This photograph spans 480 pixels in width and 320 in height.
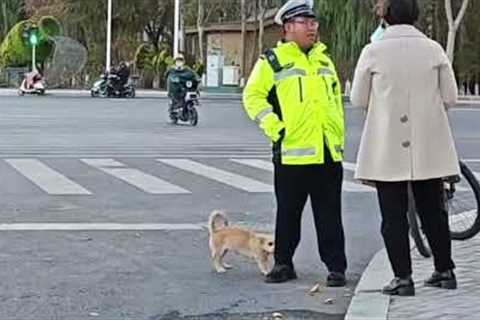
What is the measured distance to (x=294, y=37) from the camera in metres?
7.48

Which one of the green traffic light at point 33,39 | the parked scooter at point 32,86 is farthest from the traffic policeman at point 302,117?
the green traffic light at point 33,39

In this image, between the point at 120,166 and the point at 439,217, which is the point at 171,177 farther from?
the point at 439,217

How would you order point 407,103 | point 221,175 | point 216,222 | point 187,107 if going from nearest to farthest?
1. point 407,103
2. point 216,222
3. point 221,175
4. point 187,107

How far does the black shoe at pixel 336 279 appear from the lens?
7695 millimetres

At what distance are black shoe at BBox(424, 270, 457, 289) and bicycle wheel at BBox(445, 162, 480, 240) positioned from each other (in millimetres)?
1410

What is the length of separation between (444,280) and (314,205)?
3.49 feet

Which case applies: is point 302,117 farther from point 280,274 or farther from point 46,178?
point 46,178

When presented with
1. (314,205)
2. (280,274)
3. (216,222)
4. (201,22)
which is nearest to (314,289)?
(280,274)

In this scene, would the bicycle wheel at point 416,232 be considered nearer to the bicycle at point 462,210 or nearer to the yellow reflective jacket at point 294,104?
the bicycle at point 462,210

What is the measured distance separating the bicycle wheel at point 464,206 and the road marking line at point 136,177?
4.64 meters

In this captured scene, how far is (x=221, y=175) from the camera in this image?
15219 mm

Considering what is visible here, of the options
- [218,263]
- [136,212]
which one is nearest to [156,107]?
[136,212]

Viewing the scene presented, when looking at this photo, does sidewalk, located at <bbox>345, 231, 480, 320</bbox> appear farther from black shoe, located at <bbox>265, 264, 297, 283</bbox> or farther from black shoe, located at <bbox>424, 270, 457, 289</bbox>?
black shoe, located at <bbox>265, 264, 297, 283</bbox>

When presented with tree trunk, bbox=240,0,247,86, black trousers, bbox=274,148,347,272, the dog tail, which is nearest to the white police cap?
black trousers, bbox=274,148,347,272
